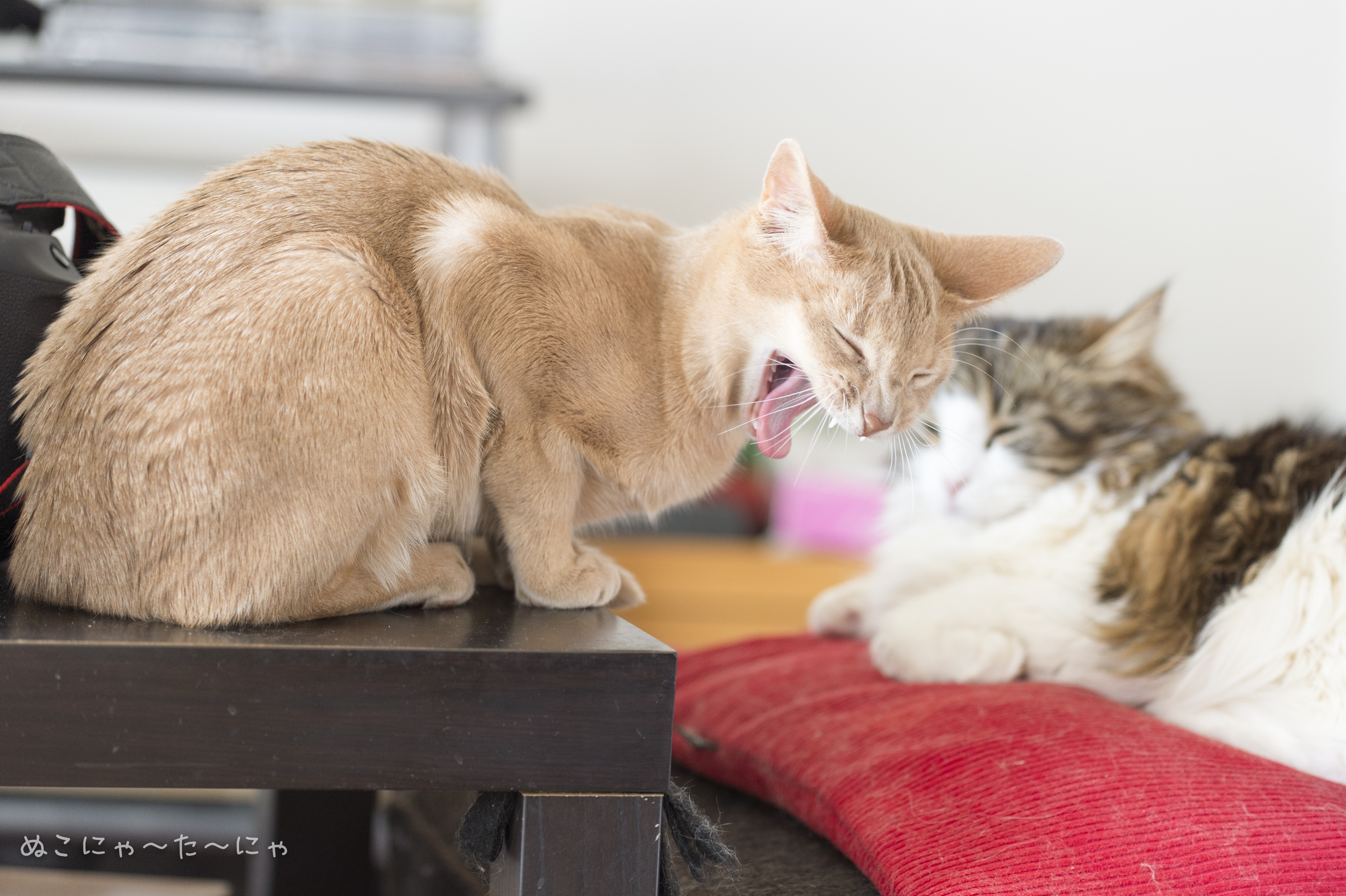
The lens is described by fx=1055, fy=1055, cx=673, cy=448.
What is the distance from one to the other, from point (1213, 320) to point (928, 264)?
7.36 ft

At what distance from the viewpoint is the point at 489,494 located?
0.87 meters

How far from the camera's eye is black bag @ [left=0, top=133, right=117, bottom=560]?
2.64ft

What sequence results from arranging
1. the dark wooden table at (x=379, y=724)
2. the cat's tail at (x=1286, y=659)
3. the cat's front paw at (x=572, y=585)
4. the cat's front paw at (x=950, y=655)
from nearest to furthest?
the dark wooden table at (x=379, y=724) < the cat's front paw at (x=572, y=585) < the cat's tail at (x=1286, y=659) < the cat's front paw at (x=950, y=655)

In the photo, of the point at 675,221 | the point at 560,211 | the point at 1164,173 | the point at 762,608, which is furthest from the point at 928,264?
the point at 1164,173

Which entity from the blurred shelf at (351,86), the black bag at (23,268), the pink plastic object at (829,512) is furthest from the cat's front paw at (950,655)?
the pink plastic object at (829,512)

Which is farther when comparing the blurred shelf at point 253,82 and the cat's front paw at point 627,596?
the blurred shelf at point 253,82

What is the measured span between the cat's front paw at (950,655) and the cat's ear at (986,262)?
41 centimetres

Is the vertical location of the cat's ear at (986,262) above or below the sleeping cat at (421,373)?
above

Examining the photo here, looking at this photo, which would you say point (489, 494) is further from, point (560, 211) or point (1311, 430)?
point (1311, 430)

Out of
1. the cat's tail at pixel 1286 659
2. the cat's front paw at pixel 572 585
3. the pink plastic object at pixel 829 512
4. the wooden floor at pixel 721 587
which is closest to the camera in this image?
the cat's front paw at pixel 572 585

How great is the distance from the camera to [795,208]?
878 mm

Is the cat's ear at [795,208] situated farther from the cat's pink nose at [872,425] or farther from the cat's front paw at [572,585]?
the cat's front paw at [572,585]

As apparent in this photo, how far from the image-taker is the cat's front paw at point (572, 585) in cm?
88

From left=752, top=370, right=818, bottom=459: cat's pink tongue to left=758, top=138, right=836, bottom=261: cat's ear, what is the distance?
108 mm
